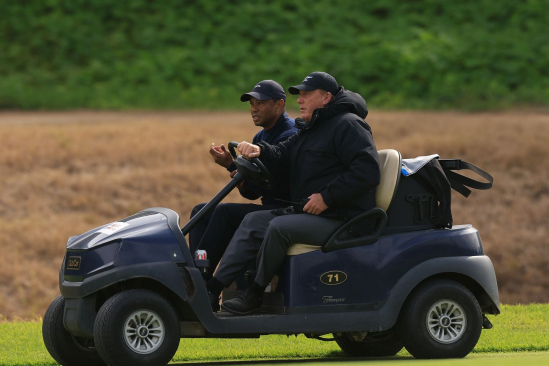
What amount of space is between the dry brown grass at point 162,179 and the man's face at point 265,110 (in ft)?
22.5

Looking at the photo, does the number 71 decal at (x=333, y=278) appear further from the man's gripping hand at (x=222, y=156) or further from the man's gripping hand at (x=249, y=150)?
the man's gripping hand at (x=222, y=156)

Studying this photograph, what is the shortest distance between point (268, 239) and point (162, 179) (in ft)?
35.7

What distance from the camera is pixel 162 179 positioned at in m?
17.3

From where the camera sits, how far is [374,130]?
756 inches

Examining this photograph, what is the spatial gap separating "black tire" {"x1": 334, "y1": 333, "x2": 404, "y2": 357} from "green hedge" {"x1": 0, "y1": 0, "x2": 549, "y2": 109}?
15.8 metres

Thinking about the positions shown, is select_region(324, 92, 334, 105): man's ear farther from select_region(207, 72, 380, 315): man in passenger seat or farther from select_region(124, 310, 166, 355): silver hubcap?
select_region(124, 310, 166, 355): silver hubcap

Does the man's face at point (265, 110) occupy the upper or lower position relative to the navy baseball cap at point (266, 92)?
lower

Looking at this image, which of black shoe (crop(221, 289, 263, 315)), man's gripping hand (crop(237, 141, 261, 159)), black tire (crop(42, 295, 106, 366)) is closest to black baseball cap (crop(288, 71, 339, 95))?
man's gripping hand (crop(237, 141, 261, 159))

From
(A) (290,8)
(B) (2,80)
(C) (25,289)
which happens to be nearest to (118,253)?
(C) (25,289)

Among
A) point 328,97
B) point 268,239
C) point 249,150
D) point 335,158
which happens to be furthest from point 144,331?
point 328,97

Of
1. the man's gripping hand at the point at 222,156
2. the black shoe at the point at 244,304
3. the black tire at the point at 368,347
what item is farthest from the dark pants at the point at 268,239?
the black tire at the point at 368,347

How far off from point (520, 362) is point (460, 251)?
960 mm

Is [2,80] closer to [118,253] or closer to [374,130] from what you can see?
[374,130]

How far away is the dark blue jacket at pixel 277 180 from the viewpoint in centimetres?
736
